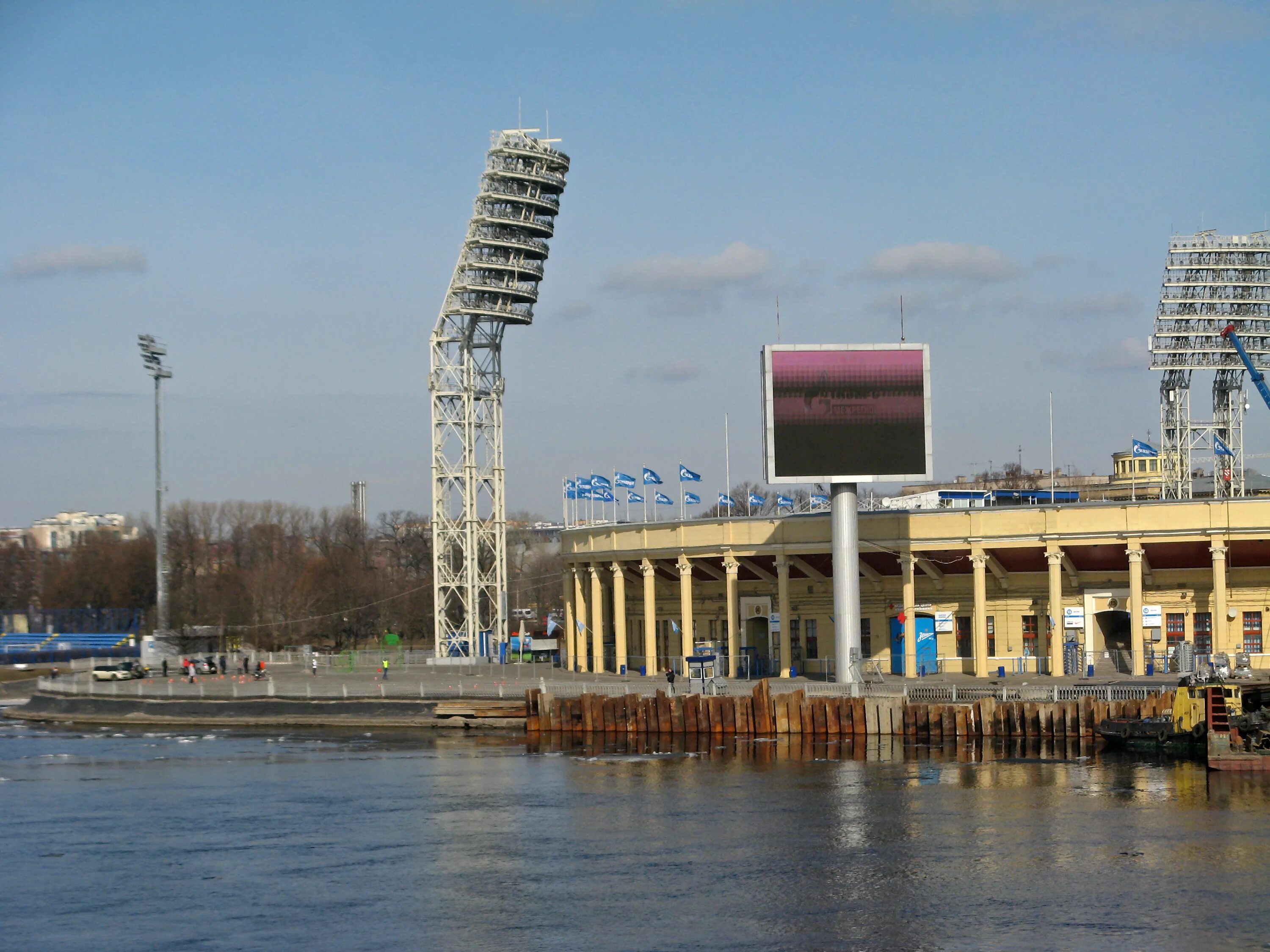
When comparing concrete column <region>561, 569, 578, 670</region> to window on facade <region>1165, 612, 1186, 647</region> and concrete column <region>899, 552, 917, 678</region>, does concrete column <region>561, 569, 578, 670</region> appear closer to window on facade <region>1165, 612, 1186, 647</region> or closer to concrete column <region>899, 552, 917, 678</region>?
concrete column <region>899, 552, 917, 678</region>

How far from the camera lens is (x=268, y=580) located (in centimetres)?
14188

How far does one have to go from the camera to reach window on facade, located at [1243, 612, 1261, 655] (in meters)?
64.6

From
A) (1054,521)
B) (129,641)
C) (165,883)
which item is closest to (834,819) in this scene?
(165,883)

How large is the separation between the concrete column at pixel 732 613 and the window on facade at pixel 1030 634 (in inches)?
492

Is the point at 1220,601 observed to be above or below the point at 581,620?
above

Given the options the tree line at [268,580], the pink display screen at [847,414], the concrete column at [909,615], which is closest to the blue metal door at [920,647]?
the concrete column at [909,615]

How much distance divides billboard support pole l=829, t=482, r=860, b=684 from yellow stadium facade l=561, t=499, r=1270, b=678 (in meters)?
4.54

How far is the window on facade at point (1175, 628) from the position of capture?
65312 millimetres

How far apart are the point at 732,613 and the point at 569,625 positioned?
54.7 ft

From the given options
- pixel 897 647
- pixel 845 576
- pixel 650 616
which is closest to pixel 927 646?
pixel 897 647

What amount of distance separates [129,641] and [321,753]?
75.1 meters

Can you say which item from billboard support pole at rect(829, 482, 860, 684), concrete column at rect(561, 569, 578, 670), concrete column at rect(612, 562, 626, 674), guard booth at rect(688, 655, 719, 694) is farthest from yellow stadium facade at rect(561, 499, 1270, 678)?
concrete column at rect(561, 569, 578, 670)

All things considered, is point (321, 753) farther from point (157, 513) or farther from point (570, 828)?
point (157, 513)

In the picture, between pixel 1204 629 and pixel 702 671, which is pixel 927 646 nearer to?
pixel 702 671
